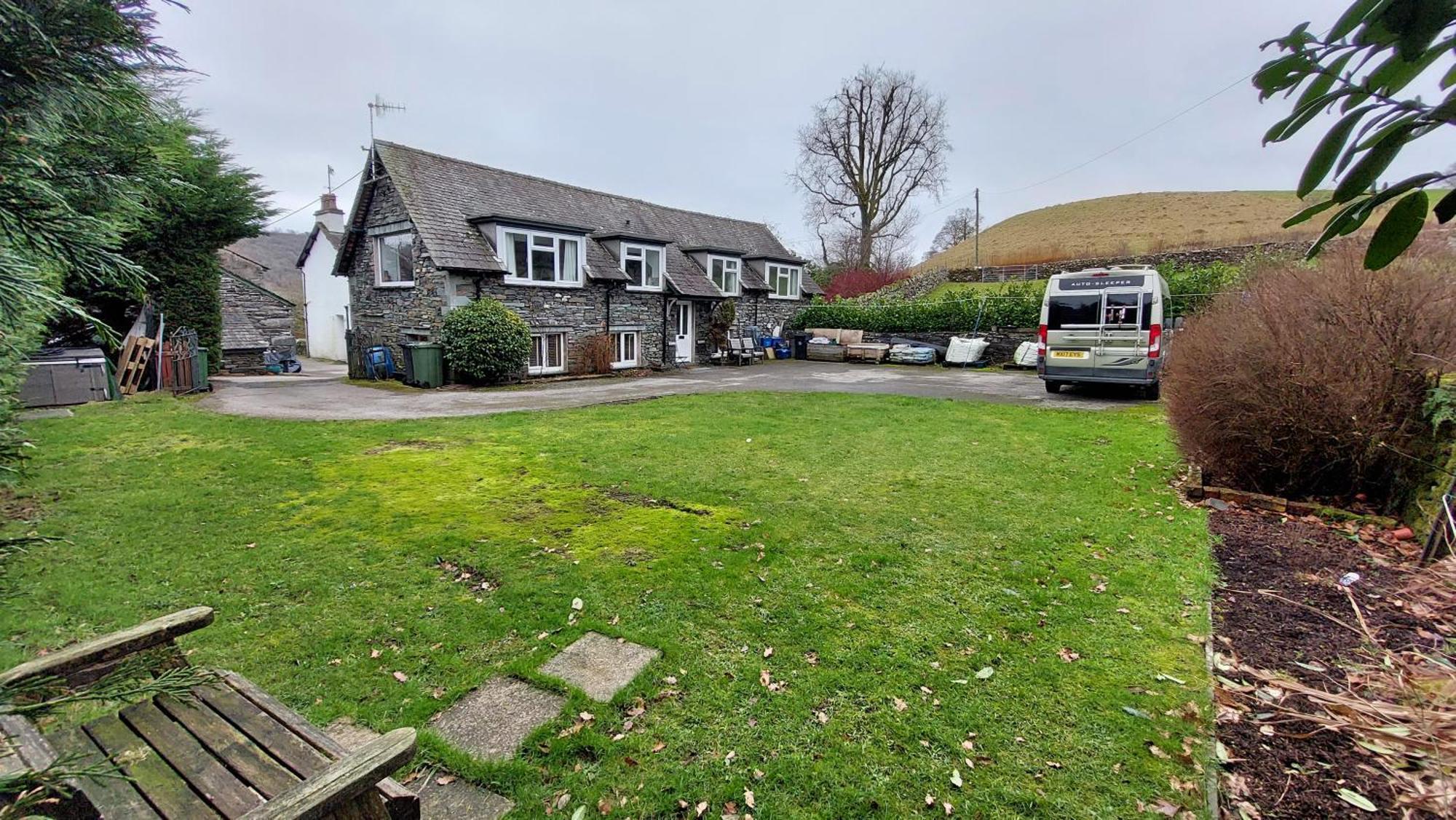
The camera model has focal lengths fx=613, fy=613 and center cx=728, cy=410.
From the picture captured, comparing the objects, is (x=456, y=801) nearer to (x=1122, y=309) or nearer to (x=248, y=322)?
(x=1122, y=309)

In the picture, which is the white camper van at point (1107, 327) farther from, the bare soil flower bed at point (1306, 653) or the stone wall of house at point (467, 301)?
the stone wall of house at point (467, 301)

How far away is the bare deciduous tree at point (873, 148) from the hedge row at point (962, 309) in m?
11.0

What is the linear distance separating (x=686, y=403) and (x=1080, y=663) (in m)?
9.89

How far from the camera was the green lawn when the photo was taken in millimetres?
2611

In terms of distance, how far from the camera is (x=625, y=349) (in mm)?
20281

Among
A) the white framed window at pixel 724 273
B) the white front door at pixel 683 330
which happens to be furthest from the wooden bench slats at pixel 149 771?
the white framed window at pixel 724 273

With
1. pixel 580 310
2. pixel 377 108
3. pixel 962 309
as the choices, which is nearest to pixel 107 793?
pixel 580 310

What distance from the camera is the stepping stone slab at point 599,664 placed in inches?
124

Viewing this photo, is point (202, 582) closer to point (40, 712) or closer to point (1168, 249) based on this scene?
point (40, 712)

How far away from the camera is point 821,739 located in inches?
108

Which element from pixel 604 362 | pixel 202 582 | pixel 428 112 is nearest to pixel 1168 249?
pixel 604 362

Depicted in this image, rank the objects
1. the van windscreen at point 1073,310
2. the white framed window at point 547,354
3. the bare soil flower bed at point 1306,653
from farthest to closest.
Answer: the white framed window at point 547,354 < the van windscreen at point 1073,310 < the bare soil flower bed at point 1306,653

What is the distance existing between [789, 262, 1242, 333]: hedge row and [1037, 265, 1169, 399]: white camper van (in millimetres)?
5049

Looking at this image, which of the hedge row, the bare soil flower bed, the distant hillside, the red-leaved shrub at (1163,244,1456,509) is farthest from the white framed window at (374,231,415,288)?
the distant hillside
